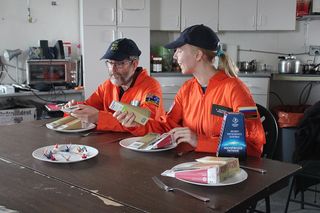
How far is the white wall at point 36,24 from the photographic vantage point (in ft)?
13.2

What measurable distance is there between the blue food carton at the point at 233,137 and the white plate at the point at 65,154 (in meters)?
0.50

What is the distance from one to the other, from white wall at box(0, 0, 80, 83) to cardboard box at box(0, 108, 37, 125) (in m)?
0.74

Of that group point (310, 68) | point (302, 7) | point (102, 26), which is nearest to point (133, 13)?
point (102, 26)

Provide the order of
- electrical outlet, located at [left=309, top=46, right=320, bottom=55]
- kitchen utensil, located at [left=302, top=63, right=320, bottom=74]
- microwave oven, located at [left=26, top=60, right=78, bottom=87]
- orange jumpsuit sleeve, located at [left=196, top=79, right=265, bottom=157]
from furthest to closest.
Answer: electrical outlet, located at [left=309, top=46, right=320, bottom=55] → kitchen utensil, located at [left=302, top=63, right=320, bottom=74] → microwave oven, located at [left=26, top=60, right=78, bottom=87] → orange jumpsuit sleeve, located at [left=196, top=79, right=265, bottom=157]

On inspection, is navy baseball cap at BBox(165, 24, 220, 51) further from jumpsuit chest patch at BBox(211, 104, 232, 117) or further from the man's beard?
the man's beard

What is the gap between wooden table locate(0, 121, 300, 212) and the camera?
3.55 ft

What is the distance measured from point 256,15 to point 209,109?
9.14 ft

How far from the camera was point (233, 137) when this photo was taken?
56.1 inches

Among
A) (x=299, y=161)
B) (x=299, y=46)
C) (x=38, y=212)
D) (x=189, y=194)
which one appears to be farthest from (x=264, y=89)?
(x=38, y=212)

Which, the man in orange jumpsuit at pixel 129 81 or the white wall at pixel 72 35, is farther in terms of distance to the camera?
the white wall at pixel 72 35

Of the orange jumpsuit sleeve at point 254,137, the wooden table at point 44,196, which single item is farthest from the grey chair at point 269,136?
the wooden table at point 44,196

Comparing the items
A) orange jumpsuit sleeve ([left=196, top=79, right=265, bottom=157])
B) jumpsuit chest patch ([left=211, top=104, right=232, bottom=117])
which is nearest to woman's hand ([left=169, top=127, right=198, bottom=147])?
orange jumpsuit sleeve ([left=196, top=79, right=265, bottom=157])

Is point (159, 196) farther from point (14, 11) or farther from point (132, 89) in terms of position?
point (14, 11)

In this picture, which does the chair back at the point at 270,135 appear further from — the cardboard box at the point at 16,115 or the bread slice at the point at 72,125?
the cardboard box at the point at 16,115
